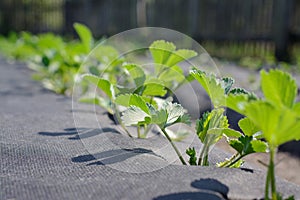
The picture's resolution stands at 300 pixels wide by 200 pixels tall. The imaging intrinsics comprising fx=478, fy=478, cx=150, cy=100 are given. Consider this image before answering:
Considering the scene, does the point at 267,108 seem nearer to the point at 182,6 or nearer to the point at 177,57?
the point at 177,57

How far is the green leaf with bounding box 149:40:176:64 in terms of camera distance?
1.26m

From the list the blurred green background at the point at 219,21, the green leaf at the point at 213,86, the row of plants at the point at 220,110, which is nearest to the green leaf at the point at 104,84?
the row of plants at the point at 220,110

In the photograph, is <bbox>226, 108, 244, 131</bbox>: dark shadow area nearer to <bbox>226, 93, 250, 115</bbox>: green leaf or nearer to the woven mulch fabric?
the woven mulch fabric

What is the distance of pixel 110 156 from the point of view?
108 cm

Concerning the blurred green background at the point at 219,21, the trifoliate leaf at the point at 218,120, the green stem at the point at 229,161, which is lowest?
the blurred green background at the point at 219,21

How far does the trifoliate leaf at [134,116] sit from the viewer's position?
37.8 inches

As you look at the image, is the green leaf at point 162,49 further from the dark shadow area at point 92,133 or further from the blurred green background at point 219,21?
the blurred green background at point 219,21

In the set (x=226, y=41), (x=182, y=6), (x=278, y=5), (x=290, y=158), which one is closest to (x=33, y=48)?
(x=290, y=158)

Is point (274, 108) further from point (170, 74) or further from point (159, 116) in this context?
point (170, 74)

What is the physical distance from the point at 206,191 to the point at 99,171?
0.79 ft

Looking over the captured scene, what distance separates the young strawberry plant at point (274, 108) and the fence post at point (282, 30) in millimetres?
5072

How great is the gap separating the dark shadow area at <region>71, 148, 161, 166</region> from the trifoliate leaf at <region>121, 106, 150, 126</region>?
119mm

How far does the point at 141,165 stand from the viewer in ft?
3.31

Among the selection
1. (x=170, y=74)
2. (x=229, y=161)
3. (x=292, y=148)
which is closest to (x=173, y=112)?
(x=229, y=161)
